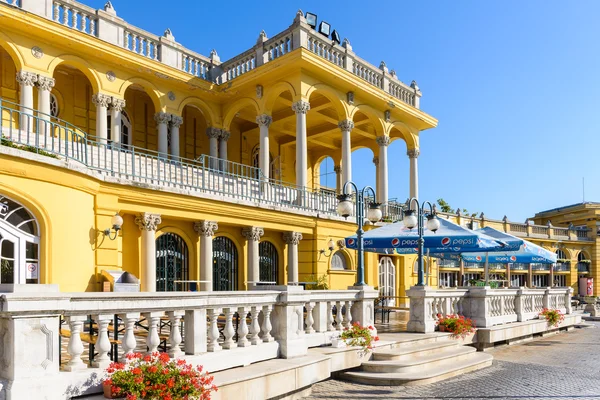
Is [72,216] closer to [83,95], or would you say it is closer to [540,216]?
[83,95]

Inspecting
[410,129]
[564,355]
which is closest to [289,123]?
[410,129]

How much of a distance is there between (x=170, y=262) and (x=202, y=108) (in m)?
8.29

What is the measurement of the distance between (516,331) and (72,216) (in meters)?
12.1

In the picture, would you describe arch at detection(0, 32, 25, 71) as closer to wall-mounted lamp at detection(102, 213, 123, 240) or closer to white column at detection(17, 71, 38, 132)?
white column at detection(17, 71, 38, 132)

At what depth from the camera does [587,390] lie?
350 inches

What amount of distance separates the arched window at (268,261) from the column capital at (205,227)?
2.84 meters

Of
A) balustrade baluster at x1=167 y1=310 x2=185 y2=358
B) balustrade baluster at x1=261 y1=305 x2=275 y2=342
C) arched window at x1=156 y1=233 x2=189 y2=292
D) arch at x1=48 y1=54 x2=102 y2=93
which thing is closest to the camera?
balustrade baluster at x1=167 y1=310 x2=185 y2=358

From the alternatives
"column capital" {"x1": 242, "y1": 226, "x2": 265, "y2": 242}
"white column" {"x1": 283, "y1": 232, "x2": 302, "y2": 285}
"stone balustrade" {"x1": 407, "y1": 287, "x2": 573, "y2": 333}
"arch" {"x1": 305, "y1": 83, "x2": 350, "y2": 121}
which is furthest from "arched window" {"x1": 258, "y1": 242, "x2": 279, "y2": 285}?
"stone balustrade" {"x1": 407, "y1": 287, "x2": 573, "y2": 333}

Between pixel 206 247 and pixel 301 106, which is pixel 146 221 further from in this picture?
pixel 301 106

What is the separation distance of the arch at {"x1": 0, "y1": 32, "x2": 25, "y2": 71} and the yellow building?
0.03m

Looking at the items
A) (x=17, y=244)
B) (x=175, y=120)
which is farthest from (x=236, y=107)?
(x=17, y=244)

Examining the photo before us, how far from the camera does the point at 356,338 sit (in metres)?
9.41

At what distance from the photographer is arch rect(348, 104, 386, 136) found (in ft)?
69.5

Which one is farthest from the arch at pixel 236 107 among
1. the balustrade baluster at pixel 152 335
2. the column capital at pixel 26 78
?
the balustrade baluster at pixel 152 335
